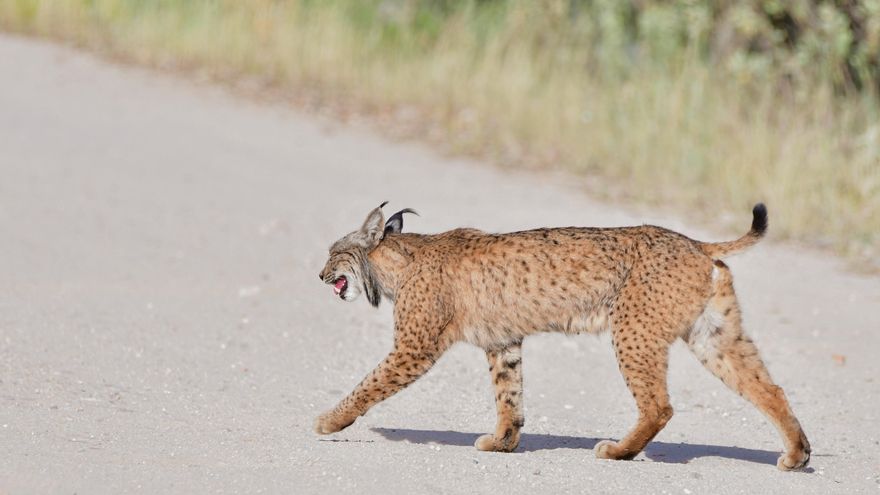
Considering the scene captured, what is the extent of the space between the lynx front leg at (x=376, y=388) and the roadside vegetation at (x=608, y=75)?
6183 millimetres

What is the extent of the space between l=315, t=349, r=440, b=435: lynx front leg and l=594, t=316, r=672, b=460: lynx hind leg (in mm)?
883

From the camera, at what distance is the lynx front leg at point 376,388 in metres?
6.65

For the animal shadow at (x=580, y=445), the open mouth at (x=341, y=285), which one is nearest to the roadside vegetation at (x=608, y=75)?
the animal shadow at (x=580, y=445)

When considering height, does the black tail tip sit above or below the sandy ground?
above

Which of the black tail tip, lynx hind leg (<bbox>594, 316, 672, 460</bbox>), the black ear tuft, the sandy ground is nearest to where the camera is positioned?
the sandy ground

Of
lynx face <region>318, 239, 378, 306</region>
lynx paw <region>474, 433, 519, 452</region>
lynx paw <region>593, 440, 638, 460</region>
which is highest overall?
lynx face <region>318, 239, 378, 306</region>

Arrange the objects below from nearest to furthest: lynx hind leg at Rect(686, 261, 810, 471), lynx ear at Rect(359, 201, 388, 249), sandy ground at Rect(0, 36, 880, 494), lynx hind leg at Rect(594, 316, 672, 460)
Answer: sandy ground at Rect(0, 36, 880, 494)
lynx hind leg at Rect(594, 316, 672, 460)
lynx hind leg at Rect(686, 261, 810, 471)
lynx ear at Rect(359, 201, 388, 249)

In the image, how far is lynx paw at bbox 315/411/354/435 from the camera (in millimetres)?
6656

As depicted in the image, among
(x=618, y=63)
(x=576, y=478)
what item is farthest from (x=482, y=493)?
(x=618, y=63)

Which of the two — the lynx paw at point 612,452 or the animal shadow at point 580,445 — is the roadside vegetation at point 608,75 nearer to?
the animal shadow at point 580,445

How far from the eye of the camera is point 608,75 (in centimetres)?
1636

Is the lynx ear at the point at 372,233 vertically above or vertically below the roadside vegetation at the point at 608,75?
below

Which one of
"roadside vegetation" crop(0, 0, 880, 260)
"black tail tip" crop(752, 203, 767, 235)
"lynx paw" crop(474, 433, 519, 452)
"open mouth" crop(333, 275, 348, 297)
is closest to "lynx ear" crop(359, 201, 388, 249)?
"open mouth" crop(333, 275, 348, 297)

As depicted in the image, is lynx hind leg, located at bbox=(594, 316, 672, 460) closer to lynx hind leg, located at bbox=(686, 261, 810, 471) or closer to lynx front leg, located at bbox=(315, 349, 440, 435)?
lynx hind leg, located at bbox=(686, 261, 810, 471)
